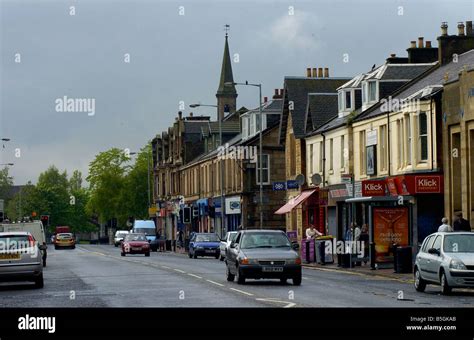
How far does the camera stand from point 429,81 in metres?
49.3

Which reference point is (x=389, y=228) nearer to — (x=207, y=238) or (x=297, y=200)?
(x=297, y=200)

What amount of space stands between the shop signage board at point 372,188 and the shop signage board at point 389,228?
452 cm

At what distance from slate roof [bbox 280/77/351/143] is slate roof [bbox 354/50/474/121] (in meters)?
12.2

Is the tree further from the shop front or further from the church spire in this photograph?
the shop front

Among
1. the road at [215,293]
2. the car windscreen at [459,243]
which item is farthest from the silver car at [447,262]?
the road at [215,293]

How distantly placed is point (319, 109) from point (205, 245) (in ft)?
35.0

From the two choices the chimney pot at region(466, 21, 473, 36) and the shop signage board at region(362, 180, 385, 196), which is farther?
the chimney pot at region(466, 21, 473, 36)

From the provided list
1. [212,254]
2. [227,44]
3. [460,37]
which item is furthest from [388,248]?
[227,44]

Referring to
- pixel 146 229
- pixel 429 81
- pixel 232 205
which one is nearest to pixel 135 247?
pixel 232 205

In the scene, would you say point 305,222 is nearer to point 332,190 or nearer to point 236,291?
point 332,190

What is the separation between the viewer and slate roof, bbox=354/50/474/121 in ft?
153

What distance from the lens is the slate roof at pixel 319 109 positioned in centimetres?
6419

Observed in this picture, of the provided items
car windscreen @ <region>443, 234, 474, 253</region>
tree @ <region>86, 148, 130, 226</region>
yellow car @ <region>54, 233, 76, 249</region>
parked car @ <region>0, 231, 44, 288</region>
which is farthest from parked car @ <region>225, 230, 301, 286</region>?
tree @ <region>86, 148, 130, 226</region>

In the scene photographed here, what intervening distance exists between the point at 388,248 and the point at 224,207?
44927 mm
